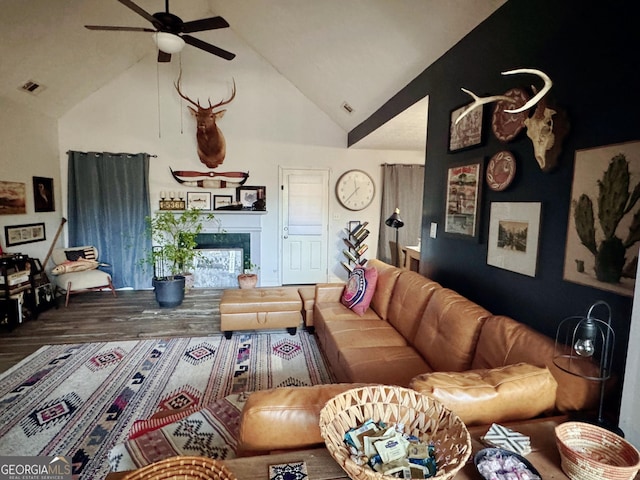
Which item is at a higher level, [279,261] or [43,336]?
[279,261]

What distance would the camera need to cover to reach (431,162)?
2.97 metres

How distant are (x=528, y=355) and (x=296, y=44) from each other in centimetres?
389

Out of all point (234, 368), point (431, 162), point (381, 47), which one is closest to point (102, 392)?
point (234, 368)

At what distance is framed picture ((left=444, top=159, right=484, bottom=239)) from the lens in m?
2.32

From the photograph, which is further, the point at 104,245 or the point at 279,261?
the point at 279,261

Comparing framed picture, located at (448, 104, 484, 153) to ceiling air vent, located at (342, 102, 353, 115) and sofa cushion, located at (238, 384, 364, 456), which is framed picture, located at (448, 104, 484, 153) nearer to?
sofa cushion, located at (238, 384, 364, 456)

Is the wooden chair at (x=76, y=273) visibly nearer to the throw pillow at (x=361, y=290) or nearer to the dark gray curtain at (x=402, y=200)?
the throw pillow at (x=361, y=290)

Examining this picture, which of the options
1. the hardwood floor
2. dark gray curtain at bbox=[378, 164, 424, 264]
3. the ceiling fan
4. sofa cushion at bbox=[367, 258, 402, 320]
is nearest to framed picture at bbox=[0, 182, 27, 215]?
the hardwood floor

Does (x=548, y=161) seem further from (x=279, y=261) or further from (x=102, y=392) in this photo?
(x=279, y=261)

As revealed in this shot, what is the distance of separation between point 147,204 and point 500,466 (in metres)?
5.51

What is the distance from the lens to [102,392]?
248 cm

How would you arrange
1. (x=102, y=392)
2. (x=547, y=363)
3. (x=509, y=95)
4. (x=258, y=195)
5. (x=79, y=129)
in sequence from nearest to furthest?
(x=547, y=363), (x=509, y=95), (x=102, y=392), (x=79, y=129), (x=258, y=195)

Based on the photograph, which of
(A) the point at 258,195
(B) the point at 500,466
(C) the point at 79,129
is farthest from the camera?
(A) the point at 258,195

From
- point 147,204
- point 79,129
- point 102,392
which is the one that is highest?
point 79,129
